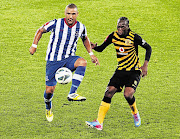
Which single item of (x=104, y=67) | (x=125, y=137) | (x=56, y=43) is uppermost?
(x=56, y=43)

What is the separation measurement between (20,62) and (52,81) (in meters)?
4.94

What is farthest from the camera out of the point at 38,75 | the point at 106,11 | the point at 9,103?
the point at 106,11

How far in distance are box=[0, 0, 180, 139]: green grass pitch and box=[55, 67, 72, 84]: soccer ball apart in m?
1.03

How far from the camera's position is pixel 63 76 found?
8.52m

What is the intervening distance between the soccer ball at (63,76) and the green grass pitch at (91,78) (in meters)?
1.03

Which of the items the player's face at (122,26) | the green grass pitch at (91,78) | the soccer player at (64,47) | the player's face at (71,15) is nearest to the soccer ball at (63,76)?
the soccer player at (64,47)

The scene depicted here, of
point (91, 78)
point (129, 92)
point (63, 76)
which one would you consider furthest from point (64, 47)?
point (91, 78)

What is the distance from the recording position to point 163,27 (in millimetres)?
16562

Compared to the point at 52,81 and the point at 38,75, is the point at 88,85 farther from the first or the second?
the point at 52,81

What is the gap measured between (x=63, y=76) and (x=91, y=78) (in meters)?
3.95

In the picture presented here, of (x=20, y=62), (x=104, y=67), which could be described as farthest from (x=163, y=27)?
(x=20, y=62)

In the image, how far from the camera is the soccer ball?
8512 mm

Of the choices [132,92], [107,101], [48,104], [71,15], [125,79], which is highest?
[71,15]

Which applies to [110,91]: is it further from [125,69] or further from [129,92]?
[125,69]
